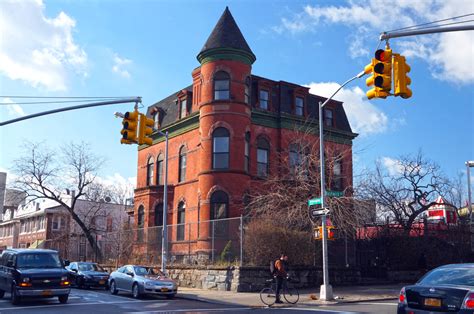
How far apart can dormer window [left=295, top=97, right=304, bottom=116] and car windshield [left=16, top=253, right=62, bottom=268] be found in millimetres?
22570

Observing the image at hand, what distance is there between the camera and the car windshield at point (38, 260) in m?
18.6

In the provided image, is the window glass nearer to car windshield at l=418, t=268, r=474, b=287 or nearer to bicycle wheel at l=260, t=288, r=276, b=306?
bicycle wheel at l=260, t=288, r=276, b=306

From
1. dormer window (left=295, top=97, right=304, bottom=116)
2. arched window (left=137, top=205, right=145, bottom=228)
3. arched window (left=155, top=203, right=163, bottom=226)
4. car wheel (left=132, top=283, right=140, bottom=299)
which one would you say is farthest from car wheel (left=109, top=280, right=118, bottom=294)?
dormer window (left=295, top=97, right=304, bottom=116)

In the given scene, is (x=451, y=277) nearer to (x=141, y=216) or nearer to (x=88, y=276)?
(x=88, y=276)

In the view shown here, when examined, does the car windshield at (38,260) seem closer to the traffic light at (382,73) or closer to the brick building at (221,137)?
the brick building at (221,137)

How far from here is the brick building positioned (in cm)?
3147

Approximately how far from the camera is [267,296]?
19.8m

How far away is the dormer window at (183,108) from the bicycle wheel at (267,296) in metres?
19.2

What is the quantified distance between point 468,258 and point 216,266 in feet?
58.8

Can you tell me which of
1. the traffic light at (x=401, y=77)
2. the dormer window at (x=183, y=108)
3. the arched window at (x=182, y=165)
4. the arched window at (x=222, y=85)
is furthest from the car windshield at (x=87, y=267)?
the traffic light at (x=401, y=77)

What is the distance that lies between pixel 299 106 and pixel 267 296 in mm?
20596

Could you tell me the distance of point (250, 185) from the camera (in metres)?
32.8

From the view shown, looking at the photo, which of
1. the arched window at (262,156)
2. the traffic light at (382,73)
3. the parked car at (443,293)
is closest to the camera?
the parked car at (443,293)

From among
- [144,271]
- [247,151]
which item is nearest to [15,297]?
[144,271]
